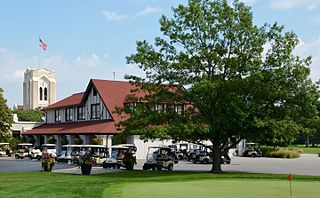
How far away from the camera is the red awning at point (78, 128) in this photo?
53.5m

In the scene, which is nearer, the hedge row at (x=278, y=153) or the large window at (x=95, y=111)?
the large window at (x=95, y=111)

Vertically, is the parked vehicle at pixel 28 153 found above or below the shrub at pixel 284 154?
above

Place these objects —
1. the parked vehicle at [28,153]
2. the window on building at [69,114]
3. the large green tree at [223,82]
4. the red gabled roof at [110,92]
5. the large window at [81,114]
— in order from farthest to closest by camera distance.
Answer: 1. the window on building at [69,114]
2. the large window at [81,114]
3. the red gabled roof at [110,92]
4. the parked vehicle at [28,153]
5. the large green tree at [223,82]

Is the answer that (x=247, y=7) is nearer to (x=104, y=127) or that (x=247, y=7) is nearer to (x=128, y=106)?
(x=128, y=106)

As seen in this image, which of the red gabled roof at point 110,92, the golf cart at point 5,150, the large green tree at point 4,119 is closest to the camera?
the red gabled roof at point 110,92

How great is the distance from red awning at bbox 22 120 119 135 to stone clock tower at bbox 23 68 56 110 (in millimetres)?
60350

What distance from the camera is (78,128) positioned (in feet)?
192

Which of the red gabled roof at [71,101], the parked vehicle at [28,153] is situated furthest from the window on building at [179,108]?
the red gabled roof at [71,101]

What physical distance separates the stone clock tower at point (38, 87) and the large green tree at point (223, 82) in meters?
98.9

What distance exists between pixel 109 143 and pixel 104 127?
1688 mm

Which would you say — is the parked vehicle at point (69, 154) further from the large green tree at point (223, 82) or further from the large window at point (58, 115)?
the large window at point (58, 115)

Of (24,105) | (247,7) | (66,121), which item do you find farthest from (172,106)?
(24,105)

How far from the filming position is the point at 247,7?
3256 cm

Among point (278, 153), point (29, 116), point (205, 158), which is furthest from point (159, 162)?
point (29, 116)
